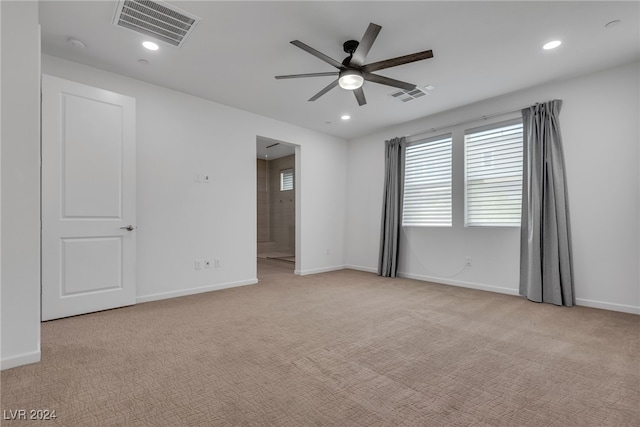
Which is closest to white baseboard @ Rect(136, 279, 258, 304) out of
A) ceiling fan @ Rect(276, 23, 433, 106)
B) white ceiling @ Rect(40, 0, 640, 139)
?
white ceiling @ Rect(40, 0, 640, 139)

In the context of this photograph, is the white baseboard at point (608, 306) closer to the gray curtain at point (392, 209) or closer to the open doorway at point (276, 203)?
the gray curtain at point (392, 209)

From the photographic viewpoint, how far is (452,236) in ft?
15.4

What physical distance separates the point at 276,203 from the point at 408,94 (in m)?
6.09

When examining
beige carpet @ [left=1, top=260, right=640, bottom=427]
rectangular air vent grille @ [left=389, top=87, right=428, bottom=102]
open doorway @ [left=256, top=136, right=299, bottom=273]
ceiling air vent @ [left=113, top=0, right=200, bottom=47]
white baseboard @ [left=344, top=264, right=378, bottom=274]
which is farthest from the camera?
open doorway @ [left=256, top=136, right=299, bottom=273]

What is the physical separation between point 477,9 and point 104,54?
11.8 feet

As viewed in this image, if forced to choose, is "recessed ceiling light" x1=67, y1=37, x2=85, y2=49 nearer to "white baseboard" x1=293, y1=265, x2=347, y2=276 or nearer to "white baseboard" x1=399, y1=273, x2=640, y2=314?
"white baseboard" x1=293, y1=265, x2=347, y2=276

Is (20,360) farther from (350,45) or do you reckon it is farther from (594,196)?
(594,196)

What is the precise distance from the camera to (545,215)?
3676 mm

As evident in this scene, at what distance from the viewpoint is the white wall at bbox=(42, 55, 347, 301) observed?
12.0 feet

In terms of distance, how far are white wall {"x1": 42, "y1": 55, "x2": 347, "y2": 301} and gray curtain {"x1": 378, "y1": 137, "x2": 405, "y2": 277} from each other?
188 cm

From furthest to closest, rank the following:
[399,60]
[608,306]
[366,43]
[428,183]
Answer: [428,183] < [608,306] < [399,60] < [366,43]

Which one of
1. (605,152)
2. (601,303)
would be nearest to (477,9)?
(605,152)

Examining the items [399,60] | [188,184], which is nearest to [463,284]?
[399,60]

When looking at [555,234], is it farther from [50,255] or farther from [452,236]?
[50,255]
